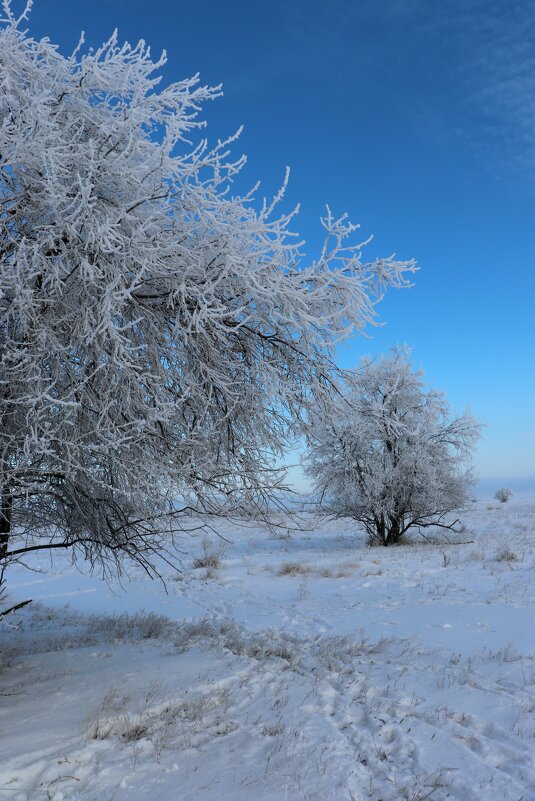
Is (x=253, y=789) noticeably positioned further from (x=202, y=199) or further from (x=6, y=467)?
(x=202, y=199)

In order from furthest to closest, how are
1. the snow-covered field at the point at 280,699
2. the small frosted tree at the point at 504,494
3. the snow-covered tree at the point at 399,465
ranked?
the small frosted tree at the point at 504,494
the snow-covered tree at the point at 399,465
the snow-covered field at the point at 280,699

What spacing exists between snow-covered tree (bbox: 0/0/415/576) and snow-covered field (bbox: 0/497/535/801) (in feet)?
4.74

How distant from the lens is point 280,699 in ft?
14.4

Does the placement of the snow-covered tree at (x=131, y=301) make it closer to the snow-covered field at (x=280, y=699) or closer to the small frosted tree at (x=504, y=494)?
the snow-covered field at (x=280, y=699)

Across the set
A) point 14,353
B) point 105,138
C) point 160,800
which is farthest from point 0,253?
point 160,800

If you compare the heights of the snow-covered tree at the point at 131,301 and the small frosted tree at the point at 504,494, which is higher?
the snow-covered tree at the point at 131,301

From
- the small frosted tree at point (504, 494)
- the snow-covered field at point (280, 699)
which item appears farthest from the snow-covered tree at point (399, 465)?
the small frosted tree at point (504, 494)

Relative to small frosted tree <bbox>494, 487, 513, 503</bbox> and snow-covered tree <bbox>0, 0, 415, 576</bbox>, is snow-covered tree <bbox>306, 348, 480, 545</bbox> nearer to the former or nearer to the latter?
snow-covered tree <bbox>0, 0, 415, 576</bbox>

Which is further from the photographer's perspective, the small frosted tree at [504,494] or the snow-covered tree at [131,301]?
the small frosted tree at [504,494]

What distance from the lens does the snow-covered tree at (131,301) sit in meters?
3.32

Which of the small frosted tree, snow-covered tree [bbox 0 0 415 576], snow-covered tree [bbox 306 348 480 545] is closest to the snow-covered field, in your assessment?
snow-covered tree [bbox 0 0 415 576]

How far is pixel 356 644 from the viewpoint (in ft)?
21.7

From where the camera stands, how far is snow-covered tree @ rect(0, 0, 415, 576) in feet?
10.9

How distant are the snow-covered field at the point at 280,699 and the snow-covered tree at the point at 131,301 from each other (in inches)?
56.9
